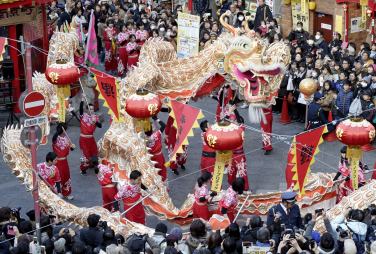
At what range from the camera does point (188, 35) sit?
21.3 meters

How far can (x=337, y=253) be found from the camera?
39.1ft

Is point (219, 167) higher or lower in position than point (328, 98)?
higher

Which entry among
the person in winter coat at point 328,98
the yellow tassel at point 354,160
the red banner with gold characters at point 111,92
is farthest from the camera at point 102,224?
the person in winter coat at point 328,98

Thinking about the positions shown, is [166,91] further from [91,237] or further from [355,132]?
[91,237]

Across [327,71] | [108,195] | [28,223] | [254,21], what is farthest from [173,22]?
[28,223]

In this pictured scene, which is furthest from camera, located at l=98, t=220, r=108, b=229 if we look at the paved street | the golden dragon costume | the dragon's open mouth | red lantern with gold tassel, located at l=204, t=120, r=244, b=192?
the dragon's open mouth

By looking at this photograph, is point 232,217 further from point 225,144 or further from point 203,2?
point 203,2

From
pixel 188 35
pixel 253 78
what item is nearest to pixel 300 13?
pixel 188 35

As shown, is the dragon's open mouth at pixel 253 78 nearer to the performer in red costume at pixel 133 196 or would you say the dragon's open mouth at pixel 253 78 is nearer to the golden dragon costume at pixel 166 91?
the golden dragon costume at pixel 166 91

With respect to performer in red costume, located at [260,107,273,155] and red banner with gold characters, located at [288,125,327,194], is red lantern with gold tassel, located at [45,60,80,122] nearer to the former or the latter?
performer in red costume, located at [260,107,273,155]

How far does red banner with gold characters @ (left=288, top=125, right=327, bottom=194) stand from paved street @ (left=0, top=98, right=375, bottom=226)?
8.76 feet

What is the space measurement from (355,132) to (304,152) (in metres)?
0.80

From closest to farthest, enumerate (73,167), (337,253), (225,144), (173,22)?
(337,253) < (225,144) < (73,167) < (173,22)

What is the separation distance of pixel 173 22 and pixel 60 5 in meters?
4.92
